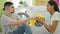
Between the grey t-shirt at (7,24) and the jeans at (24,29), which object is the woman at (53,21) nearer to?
the jeans at (24,29)

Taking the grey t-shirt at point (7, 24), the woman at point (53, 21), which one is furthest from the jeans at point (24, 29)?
the woman at point (53, 21)

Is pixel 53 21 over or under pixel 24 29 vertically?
over

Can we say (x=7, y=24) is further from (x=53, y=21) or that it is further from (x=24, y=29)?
(x=53, y=21)

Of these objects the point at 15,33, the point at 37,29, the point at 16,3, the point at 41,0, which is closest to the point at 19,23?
the point at 15,33

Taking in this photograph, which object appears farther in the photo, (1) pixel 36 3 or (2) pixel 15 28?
(1) pixel 36 3

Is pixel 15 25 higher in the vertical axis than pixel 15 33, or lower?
higher

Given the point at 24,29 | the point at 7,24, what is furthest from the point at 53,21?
the point at 7,24

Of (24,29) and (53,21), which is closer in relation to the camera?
(53,21)

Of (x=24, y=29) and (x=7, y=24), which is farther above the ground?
(x=7, y=24)

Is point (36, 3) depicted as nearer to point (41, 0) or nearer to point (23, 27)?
point (41, 0)

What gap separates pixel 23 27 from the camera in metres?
2.23

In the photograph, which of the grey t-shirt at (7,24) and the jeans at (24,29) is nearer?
the grey t-shirt at (7,24)

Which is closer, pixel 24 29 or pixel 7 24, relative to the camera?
pixel 7 24

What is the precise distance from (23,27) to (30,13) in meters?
0.56
